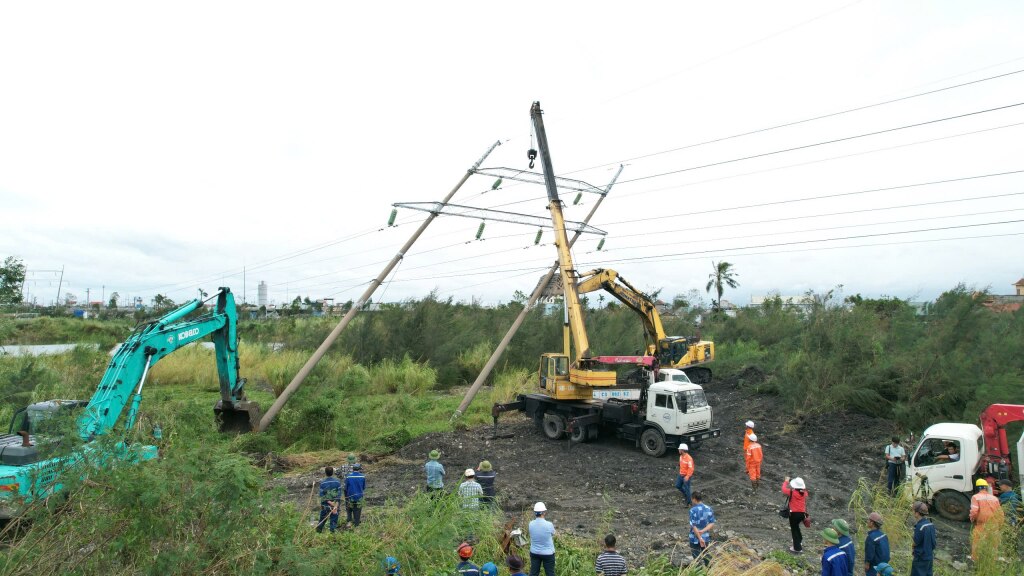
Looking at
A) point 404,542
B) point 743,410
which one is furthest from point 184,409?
point 743,410

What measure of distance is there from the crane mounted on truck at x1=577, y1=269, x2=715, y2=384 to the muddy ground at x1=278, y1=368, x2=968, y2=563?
3176 mm

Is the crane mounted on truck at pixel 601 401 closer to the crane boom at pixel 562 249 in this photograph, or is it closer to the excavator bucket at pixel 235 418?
the crane boom at pixel 562 249

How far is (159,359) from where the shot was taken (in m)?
12.9

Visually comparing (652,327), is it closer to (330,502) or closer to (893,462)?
(893,462)

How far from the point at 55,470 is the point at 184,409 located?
9.00 m

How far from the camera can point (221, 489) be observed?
17.3 feet

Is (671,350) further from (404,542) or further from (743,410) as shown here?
(404,542)

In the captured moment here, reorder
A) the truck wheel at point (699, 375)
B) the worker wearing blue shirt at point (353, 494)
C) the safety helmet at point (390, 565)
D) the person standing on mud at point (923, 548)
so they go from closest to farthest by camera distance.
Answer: the safety helmet at point (390, 565), the person standing on mud at point (923, 548), the worker wearing blue shirt at point (353, 494), the truck wheel at point (699, 375)

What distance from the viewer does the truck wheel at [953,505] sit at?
10742 mm

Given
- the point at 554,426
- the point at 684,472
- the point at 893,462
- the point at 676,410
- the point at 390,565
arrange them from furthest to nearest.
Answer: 1. the point at 554,426
2. the point at 676,410
3. the point at 893,462
4. the point at 684,472
5. the point at 390,565

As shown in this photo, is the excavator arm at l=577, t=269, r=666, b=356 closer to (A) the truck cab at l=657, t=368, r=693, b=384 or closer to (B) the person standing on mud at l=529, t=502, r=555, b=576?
(A) the truck cab at l=657, t=368, r=693, b=384

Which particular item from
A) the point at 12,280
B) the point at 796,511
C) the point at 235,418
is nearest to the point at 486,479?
the point at 796,511

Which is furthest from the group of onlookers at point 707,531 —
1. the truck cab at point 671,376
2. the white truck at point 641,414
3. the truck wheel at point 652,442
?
the truck cab at point 671,376

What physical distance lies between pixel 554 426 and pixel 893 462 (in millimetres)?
8434
